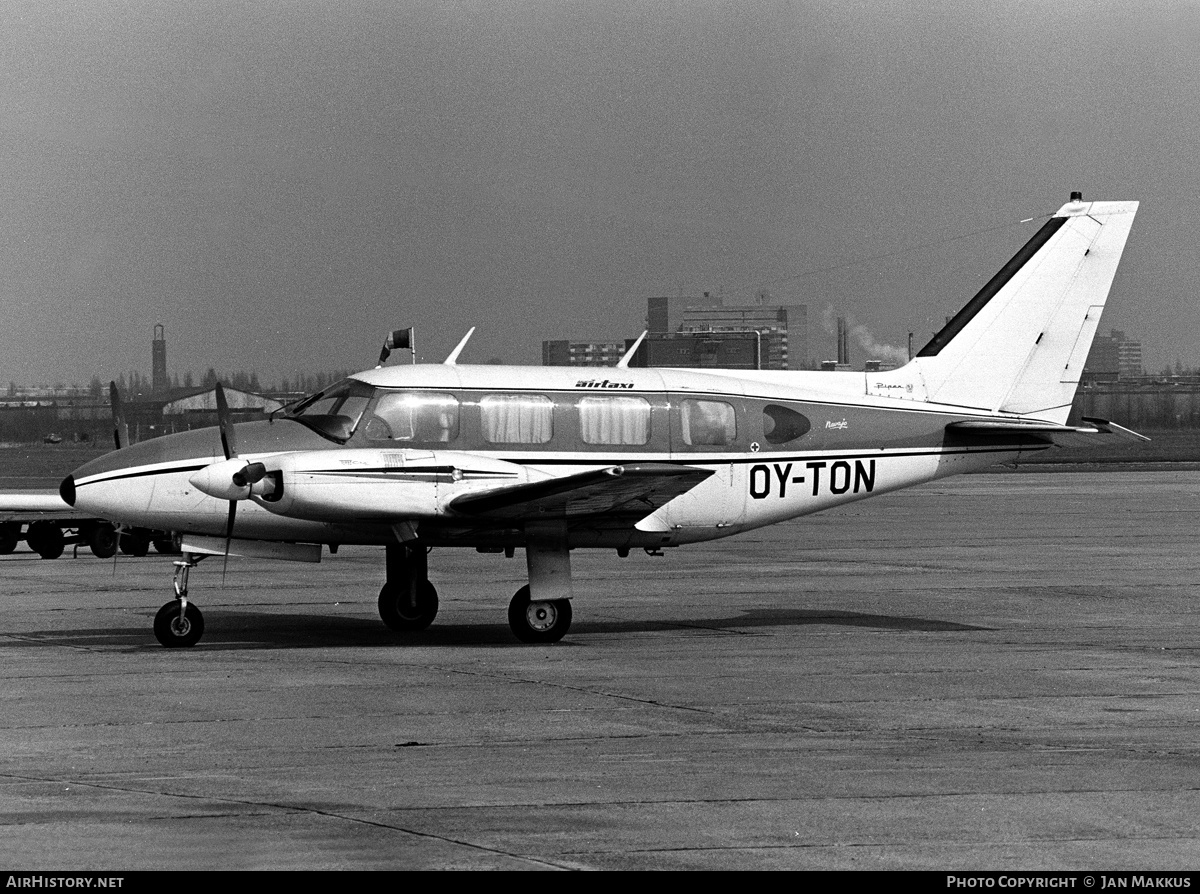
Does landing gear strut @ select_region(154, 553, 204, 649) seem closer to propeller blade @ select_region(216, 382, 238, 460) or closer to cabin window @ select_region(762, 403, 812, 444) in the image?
propeller blade @ select_region(216, 382, 238, 460)

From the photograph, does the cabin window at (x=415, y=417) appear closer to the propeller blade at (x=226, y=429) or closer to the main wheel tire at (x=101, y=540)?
the propeller blade at (x=226, y=429)

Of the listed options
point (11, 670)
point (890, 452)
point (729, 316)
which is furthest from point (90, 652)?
point (729, 316)

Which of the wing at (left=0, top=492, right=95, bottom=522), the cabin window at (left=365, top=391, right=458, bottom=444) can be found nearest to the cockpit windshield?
the cabin window at (left=365, top=391, right=458, bottom=444)

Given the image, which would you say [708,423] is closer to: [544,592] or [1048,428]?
[544,592]

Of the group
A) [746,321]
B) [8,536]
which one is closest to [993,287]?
[8,536]

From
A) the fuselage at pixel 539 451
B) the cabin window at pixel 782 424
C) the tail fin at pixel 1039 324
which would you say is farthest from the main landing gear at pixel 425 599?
the tail fin at pixel 1039 324

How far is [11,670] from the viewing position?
50.2 ft

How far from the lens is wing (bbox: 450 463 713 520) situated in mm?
16500

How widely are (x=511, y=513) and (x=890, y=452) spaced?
5523mm

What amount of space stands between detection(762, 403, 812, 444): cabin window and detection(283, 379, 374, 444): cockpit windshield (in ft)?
16.7

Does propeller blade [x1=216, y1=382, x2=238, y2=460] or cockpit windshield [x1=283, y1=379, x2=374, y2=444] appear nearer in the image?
propeller blade [x1=216, y1=382, x2=238, y2=460]

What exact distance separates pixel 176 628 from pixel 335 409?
3086 mm

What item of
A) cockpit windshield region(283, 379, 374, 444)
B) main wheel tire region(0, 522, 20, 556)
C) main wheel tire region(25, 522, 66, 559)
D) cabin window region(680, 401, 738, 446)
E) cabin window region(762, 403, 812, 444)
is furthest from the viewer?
main wheel tire region(0, 522, 20, 556)
